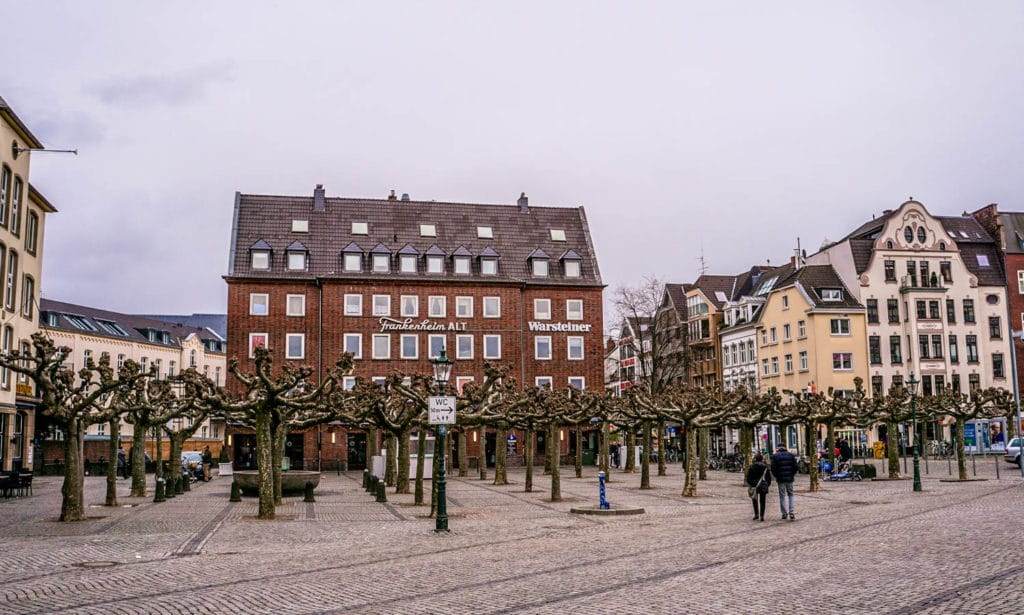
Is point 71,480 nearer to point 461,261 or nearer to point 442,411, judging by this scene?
point 442,411

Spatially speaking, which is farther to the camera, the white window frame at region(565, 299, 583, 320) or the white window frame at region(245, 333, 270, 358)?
the white window frame at region(565, 299, 583, 320)

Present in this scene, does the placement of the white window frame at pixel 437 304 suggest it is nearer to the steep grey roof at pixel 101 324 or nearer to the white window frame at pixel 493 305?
the white window frame at pixel 493 305

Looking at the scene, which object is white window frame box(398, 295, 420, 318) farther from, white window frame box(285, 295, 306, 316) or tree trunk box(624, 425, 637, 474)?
tree trunk box(624, 425, 637, 474)

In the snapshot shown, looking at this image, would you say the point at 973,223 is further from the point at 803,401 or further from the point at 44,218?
the point at 44,218

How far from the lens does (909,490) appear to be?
1387 inches

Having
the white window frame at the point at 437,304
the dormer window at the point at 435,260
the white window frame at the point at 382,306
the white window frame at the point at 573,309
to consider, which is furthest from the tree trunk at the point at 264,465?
the white window frame at the point at 573,309

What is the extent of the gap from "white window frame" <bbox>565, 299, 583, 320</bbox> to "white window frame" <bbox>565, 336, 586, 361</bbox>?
59.8 inches

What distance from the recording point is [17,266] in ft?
143

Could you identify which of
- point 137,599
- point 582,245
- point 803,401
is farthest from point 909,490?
point 582,245

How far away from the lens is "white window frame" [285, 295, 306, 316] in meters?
66.4

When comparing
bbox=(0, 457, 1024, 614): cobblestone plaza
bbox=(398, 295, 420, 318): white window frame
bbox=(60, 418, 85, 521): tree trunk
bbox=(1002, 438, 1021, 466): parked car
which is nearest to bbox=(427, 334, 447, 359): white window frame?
bbox=(398, 295, 420, 318): white window frame

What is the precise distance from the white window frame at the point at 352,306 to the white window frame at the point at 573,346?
1538cm

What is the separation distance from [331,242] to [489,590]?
193 ft

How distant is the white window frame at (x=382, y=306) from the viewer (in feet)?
222
